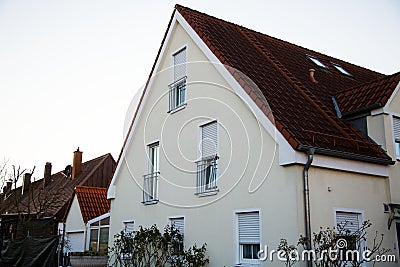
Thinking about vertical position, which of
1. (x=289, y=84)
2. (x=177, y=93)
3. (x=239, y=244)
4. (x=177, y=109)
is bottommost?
(x=239, y=244)

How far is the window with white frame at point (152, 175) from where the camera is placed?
15062 mm

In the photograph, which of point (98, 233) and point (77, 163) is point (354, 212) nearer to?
point (98, 233)

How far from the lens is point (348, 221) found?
34.7 feet

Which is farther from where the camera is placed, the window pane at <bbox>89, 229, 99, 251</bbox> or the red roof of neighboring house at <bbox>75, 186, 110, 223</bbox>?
the red roof of neighboring house at <bbox>75, 186, 110, 223</bbox>

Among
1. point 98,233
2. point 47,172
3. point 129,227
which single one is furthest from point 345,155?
point 47,172

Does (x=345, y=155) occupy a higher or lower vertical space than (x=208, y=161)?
lower

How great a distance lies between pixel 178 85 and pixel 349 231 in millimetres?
7336

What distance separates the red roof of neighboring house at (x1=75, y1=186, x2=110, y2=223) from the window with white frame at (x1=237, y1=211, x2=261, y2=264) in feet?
49.5

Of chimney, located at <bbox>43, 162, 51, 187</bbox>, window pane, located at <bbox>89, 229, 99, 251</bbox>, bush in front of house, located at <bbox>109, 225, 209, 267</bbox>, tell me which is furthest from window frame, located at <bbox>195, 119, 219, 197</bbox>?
chimney, located at <bbox>43, 162, 51, 187</bbox>

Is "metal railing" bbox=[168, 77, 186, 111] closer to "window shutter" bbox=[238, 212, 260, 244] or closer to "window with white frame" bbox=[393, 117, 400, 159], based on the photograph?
"window shutter" bbox=[238, 212, 260, 244]

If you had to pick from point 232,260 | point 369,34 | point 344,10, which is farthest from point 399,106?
point 232,260

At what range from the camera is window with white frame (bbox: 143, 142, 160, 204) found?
1506 centimetres

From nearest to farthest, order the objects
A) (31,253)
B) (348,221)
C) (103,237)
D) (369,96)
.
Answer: (348,221) < (369,96) < (31,253) < (103,237)

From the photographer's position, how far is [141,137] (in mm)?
16609
